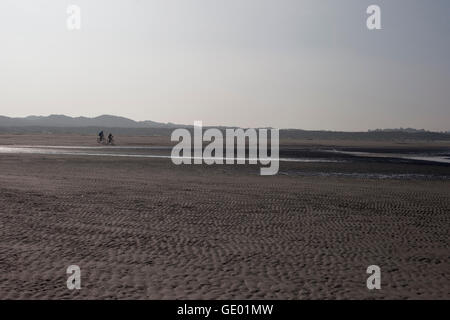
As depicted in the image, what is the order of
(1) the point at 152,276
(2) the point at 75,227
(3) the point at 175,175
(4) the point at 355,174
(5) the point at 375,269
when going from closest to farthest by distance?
(1) the point at 152,276
(5) the point at 375,269
(2) the point at 75,227
(3) the point at 175,175
(4) the point at 355,174

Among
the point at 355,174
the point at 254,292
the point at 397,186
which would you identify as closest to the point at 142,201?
the point at 254,292

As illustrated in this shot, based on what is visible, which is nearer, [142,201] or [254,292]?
[254,292]

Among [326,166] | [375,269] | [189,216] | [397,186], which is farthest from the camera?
[326,166]

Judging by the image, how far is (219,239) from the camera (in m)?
13.3

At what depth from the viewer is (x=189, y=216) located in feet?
54.0

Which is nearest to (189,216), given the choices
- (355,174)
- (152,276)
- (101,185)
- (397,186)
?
(152,276)

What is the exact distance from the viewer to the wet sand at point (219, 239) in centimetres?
948

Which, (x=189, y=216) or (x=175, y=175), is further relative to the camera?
(x=175, y=175)

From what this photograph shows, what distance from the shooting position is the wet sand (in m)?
9.48

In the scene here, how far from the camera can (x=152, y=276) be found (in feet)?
32.7

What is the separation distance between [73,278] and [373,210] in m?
13.0
